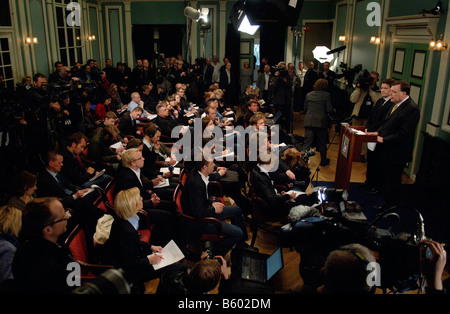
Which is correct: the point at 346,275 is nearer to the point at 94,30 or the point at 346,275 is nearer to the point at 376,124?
the point at 376,124

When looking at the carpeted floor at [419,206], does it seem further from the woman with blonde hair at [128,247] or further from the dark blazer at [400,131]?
the woman with blonde hair at [128,247]

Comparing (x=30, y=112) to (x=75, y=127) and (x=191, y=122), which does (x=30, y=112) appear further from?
(x=191, y=122)

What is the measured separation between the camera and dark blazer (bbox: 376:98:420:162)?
13.5 feet

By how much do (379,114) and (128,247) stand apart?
12.4ft

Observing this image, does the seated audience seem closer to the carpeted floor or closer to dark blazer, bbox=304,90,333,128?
the carpeted floor

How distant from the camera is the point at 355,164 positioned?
20.2ft

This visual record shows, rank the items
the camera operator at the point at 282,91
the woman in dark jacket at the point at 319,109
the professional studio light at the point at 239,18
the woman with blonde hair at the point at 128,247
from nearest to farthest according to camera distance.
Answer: the woman with blonde hair at the point at 128,247
the professional studio light at the point at 239,18
the woman in dark jacket at the point at 319,109
the camera operator at the point at 282,91

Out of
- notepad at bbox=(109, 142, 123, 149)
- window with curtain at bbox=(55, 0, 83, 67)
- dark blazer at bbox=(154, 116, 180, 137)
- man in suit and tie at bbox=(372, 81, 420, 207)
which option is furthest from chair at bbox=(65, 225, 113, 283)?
window with curtain at bbox=(55, 0, 83, 67)

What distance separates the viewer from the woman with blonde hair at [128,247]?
2.54 meters

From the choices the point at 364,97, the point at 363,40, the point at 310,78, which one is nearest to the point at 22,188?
the point at 364,97

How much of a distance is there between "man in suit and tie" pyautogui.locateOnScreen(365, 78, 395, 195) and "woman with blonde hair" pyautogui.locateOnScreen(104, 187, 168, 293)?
3.20 meters

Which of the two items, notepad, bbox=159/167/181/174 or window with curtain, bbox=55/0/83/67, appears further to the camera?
window with curtain, bbox=55/0/83/67

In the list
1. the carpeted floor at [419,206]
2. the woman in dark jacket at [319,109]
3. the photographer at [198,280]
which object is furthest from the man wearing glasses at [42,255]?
the woman in dark jacket at [319,109]

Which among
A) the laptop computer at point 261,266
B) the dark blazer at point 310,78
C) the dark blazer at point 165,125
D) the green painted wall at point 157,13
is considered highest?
the green painted wall at point 157,13
